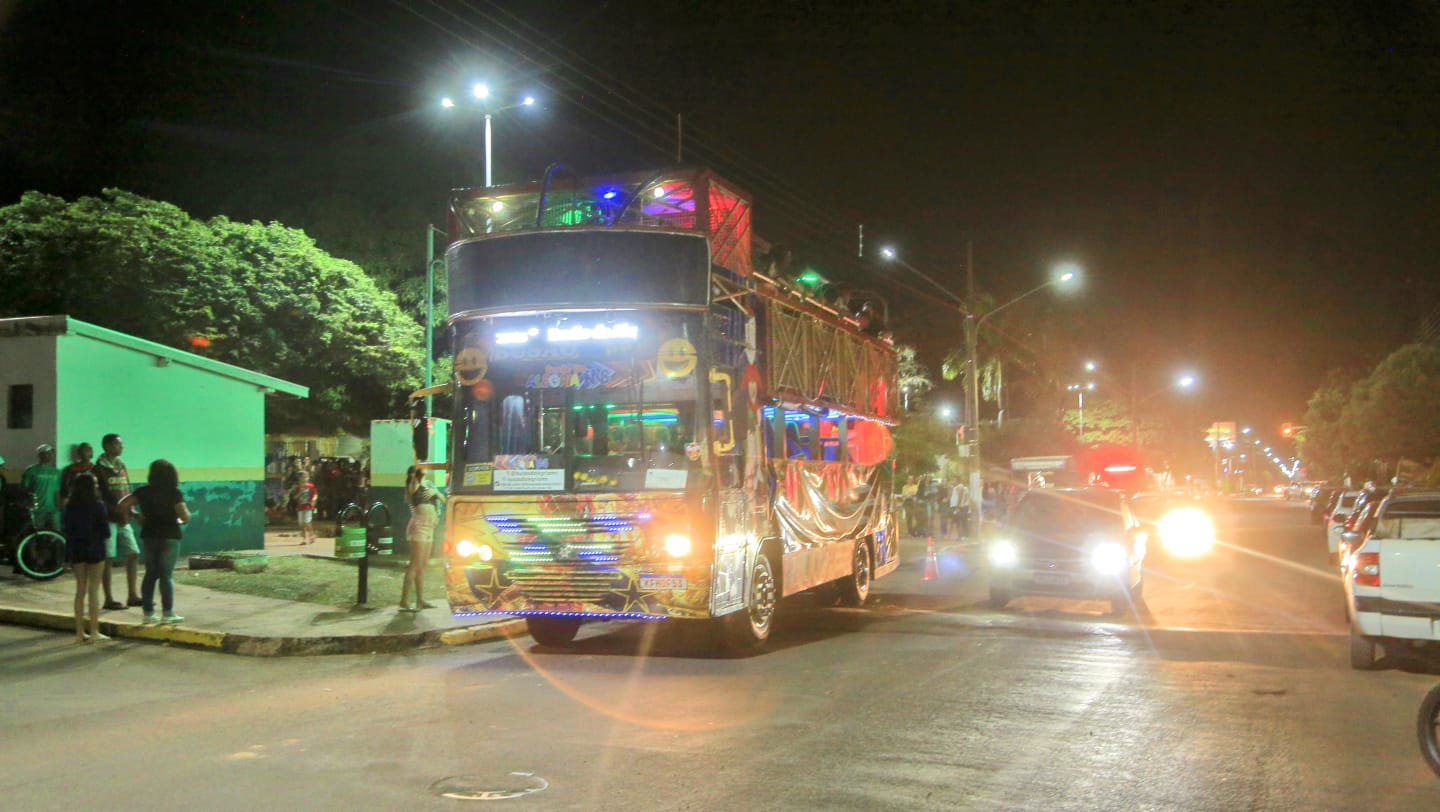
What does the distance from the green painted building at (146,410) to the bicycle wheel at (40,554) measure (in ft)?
5.47

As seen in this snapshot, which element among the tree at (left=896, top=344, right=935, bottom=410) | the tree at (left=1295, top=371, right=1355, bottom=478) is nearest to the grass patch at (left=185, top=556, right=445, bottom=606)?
the tree at (left=896, top=344, right=935, bottom=410)

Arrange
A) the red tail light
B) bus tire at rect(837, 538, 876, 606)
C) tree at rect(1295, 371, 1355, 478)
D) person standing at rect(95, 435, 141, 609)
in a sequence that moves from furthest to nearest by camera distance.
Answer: tree at rect(1295, 371, 1355, 478) < bus tire at rect(837, 538, 876, 606) < person standing at rect(95, 435, 141, 609) < the red tail light

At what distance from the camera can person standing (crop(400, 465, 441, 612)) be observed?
42.9 ft

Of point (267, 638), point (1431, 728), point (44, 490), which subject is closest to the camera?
point (1431, 728)

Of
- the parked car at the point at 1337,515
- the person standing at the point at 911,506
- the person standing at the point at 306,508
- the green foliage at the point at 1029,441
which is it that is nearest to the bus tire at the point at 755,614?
the parked car at the point at 1337,515

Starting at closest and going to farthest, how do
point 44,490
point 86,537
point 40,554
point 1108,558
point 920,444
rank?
point 86,537, point 1108,558, point 40,554, point 44,490, point 920,444

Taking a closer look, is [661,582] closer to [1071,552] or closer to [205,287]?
[1071,552]

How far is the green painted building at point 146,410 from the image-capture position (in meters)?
16.3

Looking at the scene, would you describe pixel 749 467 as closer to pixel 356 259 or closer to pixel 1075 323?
pixel 356 259

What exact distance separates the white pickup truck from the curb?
8.35 m

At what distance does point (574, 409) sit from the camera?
10227mm

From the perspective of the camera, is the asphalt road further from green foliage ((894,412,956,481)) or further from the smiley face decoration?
green foliage ((894,412,956,481))

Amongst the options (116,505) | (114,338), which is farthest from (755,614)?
(114,338)

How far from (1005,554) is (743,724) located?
311 inches
